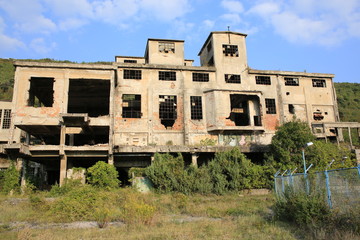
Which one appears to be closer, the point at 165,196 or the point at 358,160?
the point at 165,196

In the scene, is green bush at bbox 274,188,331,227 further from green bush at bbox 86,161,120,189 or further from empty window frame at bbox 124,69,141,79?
empty window frame at bbox 124,69,141,79

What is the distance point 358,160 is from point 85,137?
90.5 ft

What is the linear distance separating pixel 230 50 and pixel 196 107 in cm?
798

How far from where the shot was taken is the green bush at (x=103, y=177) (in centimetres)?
2141

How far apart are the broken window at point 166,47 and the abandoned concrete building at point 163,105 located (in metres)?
0.11

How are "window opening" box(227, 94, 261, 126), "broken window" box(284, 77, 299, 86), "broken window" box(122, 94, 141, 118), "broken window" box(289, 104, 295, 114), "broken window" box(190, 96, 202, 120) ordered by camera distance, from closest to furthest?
"broken window" box(122, 94, 141, 118), "broken window" box(190, 96, 202, 120), "window opening" box(227, 94, 261, 126), "broken window" box(289, 104, 295, 114), "broken window" box(284, 77, 299, 86)

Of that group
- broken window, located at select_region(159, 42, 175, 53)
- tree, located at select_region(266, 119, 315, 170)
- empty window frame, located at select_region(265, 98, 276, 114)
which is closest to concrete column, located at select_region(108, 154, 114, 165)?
tree, located at select_region(266, 119, 315, 170)

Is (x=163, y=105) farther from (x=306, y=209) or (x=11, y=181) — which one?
(x=306, y=209)

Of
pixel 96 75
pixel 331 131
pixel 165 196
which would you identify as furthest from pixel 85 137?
pixel 331 131

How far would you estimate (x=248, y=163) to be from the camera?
76.2 ft

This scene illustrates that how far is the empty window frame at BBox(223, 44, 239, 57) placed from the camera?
3184cm

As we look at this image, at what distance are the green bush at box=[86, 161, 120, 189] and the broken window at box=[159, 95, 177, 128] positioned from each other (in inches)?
334

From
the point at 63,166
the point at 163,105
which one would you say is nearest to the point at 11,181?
the point at 63,166

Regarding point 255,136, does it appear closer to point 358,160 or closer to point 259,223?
point 358,160
